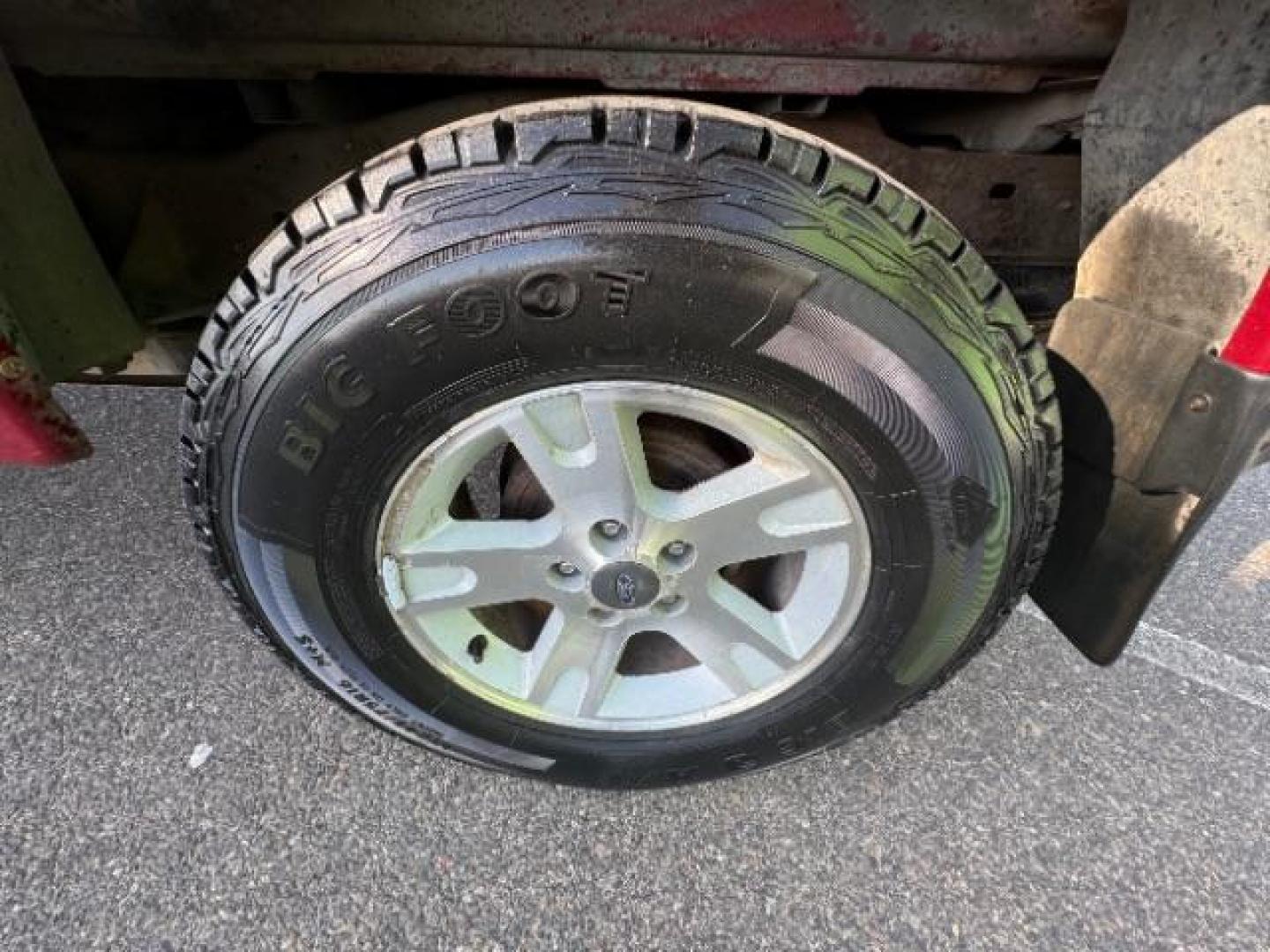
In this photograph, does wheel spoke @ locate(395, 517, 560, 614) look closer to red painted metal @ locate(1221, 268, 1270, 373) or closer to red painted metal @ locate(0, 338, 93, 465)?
red painted metal @ locate(0, 338, 93, 465)

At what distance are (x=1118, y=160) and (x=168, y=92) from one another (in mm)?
1883

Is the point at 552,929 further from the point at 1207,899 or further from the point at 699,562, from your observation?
the point at 1207,899

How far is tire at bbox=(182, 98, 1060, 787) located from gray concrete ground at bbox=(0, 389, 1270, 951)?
0.61 m

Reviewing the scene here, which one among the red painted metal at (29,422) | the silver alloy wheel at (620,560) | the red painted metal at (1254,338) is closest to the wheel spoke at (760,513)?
the silver alloy wheel at (620,560)

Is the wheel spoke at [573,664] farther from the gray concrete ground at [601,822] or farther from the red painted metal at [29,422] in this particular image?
the red painted metal at [29,422]

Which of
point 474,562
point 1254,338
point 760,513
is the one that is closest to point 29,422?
point 474,562

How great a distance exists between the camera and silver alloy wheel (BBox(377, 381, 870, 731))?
1.39m

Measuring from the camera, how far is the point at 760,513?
149cm

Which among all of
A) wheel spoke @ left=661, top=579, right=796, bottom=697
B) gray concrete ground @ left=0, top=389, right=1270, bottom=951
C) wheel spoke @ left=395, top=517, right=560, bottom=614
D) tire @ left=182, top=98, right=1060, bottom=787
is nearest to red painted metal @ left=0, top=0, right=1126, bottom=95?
tire @ left=182, top=98, right=1060, bottom=787

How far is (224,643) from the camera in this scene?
218cm

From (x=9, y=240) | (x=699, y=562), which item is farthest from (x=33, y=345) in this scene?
(x=699, y=562)

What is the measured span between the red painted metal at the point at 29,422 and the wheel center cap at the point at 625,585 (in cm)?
98

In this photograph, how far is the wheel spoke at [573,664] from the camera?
166 centimetres

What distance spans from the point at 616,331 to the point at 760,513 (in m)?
0.41
